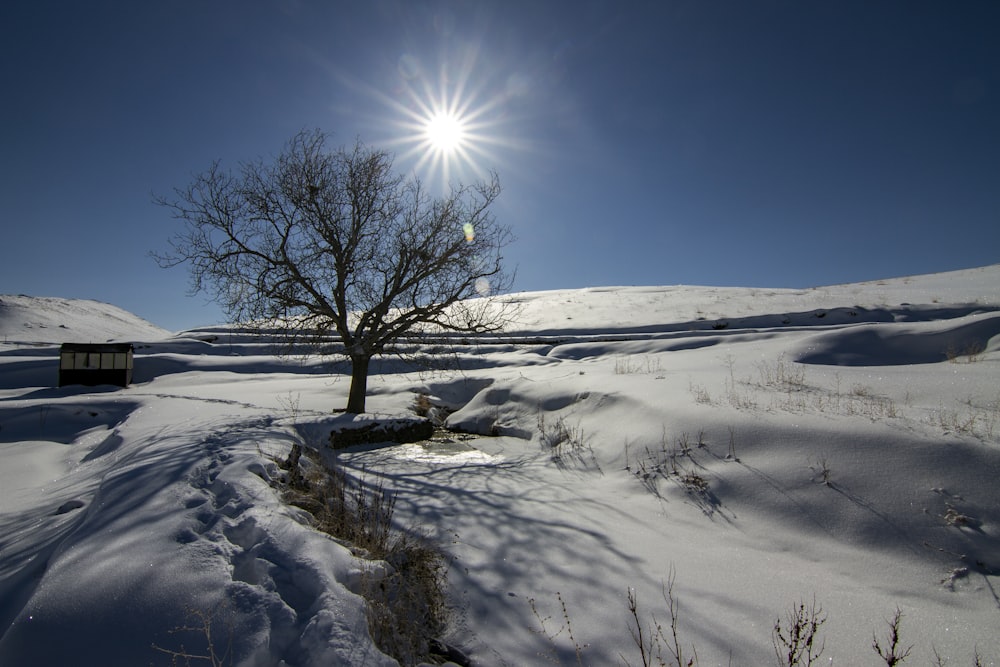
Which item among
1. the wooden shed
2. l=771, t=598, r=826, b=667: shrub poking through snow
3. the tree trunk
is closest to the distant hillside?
the wooden shed

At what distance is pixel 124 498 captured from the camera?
3.68m

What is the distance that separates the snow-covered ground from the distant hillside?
1202 inches

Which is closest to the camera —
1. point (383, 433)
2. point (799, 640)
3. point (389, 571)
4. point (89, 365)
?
point (799, 640)

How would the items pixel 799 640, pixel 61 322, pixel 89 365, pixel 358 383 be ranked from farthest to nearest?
1. pixel 61 322
2. pixel 89 365
3. pixel 358 383
4. pixel 799 640

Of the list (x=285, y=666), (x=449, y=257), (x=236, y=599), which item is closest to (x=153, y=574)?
(x=236, y=599)

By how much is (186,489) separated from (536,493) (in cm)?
352

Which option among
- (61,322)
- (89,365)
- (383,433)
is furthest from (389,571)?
(61,322)

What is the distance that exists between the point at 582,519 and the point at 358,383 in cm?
638

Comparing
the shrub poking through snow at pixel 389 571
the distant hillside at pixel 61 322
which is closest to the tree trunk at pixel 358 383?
the shrub poking through snow at pixel 389 571

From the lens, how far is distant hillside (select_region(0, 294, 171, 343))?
3197cm

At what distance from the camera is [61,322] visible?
1444 inches

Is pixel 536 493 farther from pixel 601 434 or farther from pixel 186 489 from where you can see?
pixel 186 489

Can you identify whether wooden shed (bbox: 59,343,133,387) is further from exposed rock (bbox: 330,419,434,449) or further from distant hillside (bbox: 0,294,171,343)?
distant hillside (bbox: 0,294,171,343)

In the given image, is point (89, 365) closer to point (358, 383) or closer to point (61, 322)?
point (358, 383)
